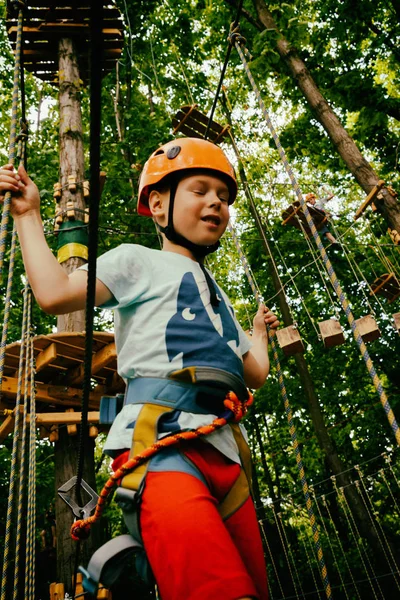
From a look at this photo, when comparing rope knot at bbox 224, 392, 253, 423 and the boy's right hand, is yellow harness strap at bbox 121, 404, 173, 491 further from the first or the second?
the boy's right hand

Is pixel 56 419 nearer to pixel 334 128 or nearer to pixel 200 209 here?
pixel 200 209

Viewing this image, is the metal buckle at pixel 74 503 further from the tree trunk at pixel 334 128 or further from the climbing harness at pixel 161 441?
the tree trunk at pixel 334 128

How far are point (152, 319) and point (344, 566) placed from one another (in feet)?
47.0

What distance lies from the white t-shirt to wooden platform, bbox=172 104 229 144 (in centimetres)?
587

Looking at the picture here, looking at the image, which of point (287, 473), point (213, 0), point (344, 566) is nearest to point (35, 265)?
point (213, 0)

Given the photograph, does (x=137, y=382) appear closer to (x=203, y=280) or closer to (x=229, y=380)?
(x=229, y=380)

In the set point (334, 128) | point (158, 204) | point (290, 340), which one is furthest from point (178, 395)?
point (334, 128)

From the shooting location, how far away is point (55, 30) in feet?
21.1

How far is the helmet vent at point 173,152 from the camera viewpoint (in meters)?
1.76

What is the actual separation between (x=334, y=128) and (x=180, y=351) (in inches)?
277

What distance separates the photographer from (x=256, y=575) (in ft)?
4.29

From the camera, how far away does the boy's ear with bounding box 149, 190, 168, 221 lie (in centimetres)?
177

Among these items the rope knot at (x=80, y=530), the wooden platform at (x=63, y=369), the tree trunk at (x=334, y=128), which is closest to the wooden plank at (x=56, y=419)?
the wooden platform at (x=63, y=369)

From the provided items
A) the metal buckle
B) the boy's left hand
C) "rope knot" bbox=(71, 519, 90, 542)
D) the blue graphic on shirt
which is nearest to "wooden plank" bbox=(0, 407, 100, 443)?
the metal buckle
